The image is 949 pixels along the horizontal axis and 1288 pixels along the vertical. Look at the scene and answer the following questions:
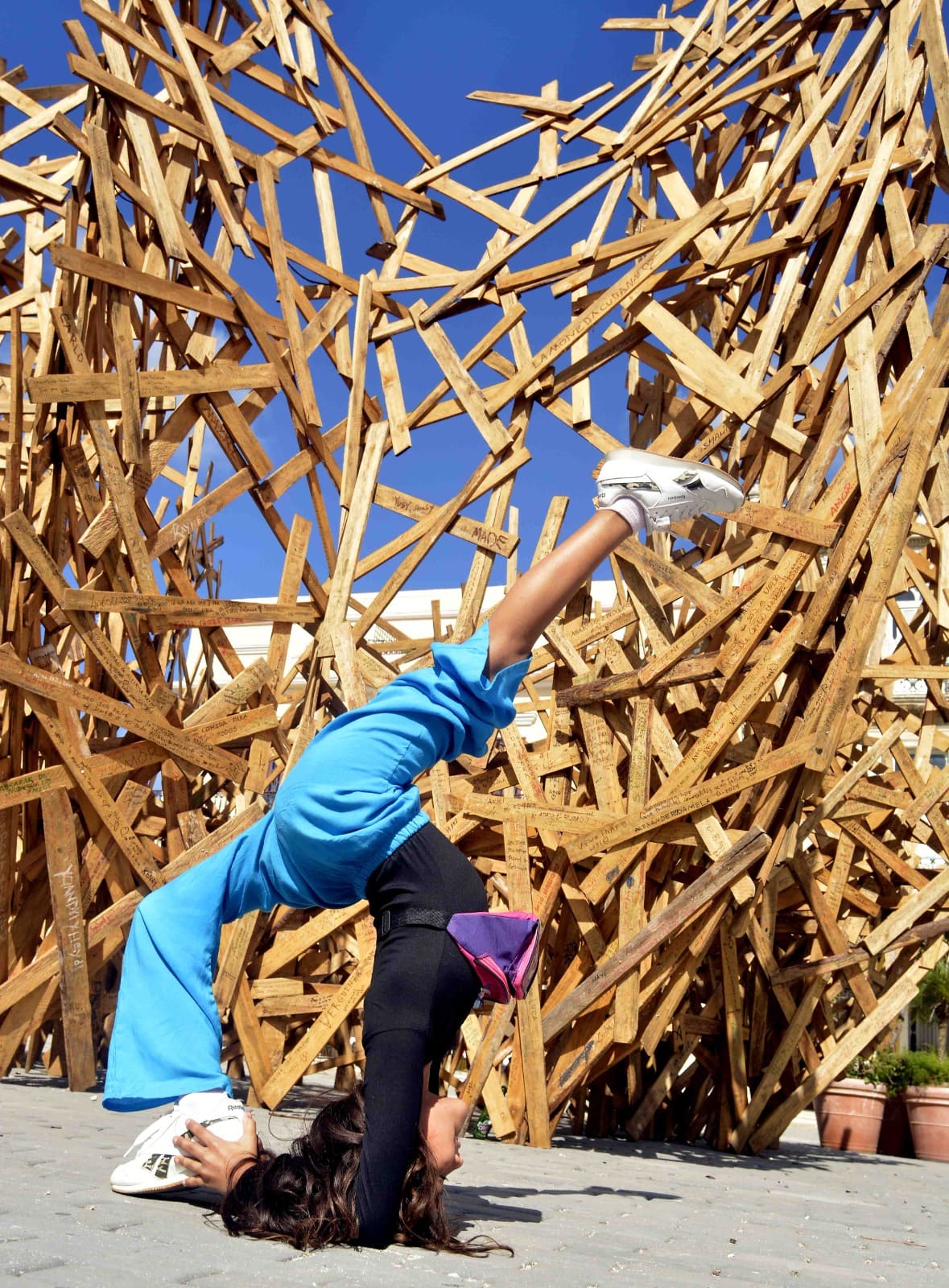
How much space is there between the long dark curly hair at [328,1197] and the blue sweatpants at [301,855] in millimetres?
309

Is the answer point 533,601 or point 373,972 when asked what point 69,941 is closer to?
point 373,972

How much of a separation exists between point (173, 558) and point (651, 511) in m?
3.10

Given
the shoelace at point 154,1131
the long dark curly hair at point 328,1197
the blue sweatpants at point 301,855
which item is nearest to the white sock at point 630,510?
the blue sweatpants at point 301,855

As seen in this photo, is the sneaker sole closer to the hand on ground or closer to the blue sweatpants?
the hand on ground

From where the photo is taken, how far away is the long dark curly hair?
2.59m

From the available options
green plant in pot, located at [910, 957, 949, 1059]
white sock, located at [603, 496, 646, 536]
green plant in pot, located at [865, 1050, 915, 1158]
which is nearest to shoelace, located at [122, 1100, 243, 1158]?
white sock, located at [603, 496, 646, 536]

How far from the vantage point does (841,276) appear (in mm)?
5520

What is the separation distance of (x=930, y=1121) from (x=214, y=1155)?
612 centimetres

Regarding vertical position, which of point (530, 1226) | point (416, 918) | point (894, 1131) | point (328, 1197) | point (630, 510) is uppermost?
point (630, 510)

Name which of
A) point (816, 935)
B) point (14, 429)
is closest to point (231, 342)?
point (14, 429)

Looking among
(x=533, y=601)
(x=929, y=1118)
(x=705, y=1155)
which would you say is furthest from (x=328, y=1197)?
(x=929, y=1118)

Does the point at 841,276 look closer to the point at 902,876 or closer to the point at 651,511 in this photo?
the point at 651,511

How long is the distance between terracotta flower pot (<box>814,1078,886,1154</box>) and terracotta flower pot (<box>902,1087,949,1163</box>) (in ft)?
1.06

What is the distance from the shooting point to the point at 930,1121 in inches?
298
